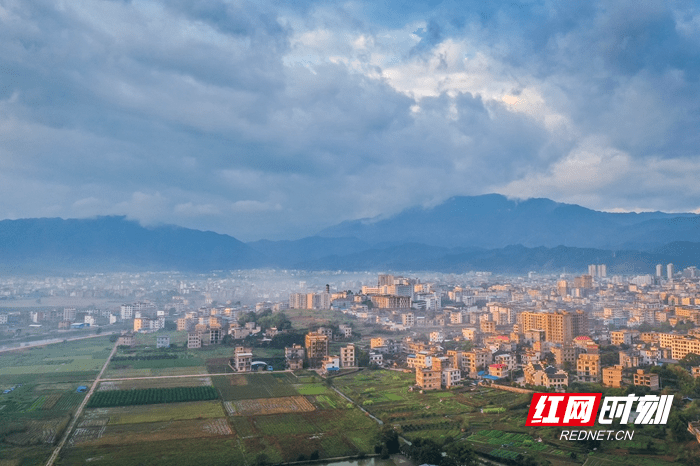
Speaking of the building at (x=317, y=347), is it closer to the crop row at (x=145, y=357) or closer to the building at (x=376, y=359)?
the building at (x=376, y=359)

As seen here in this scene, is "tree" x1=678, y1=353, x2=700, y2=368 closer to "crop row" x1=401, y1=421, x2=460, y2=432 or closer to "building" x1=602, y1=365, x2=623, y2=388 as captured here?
"building" x1=602, y1=365, x2=623, y2=388

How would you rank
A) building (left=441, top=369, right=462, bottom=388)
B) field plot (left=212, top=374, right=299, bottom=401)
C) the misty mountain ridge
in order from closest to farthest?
field plot (left=212, top=374, right=299, bottom=401)
building (left=441, top=369, right=462, bottom=388)
the misty mountain ridge

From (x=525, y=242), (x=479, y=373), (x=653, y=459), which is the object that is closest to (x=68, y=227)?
(x=525, y=242)

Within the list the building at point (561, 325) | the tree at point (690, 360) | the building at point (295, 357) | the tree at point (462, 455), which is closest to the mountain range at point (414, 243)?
the building at point (561, 325)

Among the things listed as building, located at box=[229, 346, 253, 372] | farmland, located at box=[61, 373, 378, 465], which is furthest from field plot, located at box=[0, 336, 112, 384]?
farmland, located at box=[61, 373, 378, 465]

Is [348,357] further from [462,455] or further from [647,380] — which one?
[462,455]

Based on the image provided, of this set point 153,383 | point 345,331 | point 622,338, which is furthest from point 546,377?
point 345,331

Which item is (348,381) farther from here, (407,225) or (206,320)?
(407,225)
